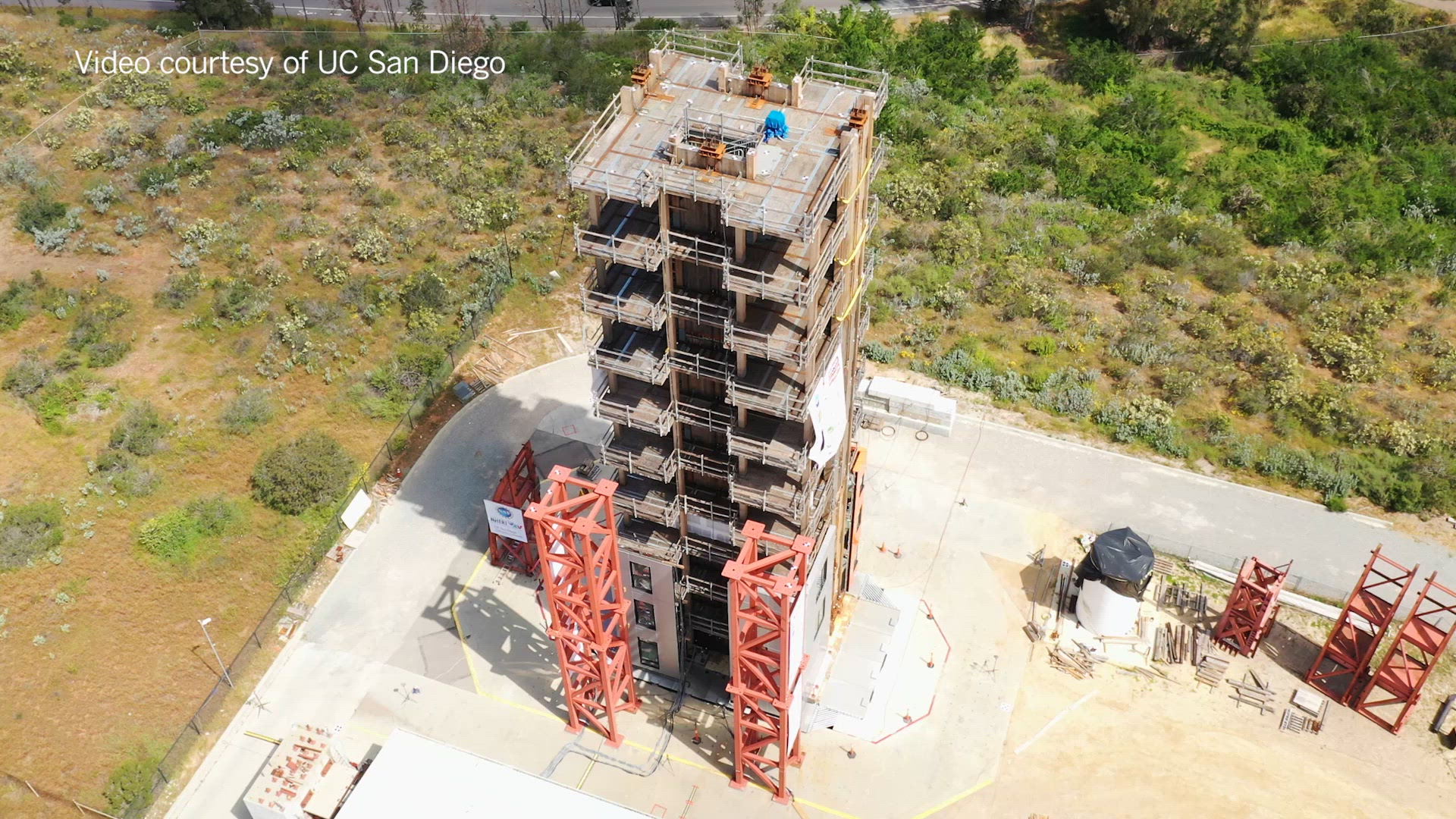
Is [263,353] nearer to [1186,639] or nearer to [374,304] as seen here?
[374,304]

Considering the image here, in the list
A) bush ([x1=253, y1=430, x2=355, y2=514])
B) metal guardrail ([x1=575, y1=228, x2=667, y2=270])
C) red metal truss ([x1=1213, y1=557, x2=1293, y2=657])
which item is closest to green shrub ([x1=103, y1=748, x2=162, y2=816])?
bush ([x1=253, y1=430, x2=355, y2=514])

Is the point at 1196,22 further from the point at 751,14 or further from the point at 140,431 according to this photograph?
the point at 140,431

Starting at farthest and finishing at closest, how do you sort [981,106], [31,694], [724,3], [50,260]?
[724,3] → [981,106] → [50,260] → [31,694]

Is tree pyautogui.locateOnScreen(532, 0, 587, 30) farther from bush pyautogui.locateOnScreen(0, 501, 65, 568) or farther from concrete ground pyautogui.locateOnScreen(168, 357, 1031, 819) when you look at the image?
bush pyautogui.locateOnScreen(0, 501, 65, 568)

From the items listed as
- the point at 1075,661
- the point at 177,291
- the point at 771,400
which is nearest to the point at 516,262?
the point at 177,291

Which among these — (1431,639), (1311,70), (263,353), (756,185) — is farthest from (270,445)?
(1311,70)

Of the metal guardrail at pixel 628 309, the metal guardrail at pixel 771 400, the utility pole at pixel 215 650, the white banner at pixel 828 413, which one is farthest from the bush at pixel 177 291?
the white banner at pixel 828 413
